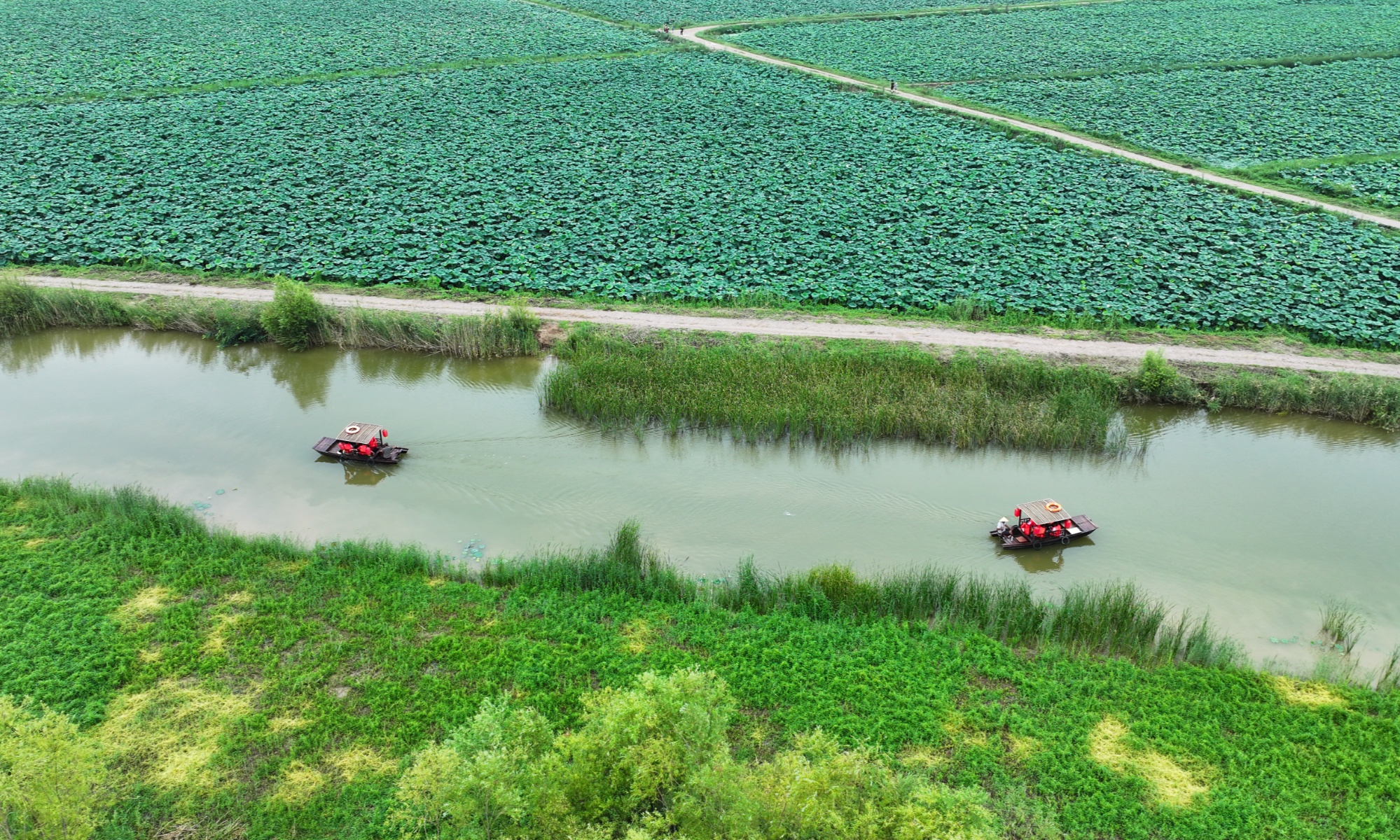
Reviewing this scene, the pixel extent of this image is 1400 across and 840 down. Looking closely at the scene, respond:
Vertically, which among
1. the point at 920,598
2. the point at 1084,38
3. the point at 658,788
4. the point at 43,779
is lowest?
the point at 658,788

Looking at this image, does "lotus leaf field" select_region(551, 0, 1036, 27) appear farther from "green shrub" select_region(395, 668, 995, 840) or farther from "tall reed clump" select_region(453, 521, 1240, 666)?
"green shrub" select_region(395, 668, 995, 840)

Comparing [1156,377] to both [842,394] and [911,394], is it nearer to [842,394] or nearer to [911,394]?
[911,394]

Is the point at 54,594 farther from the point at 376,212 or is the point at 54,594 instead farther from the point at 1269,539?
the point at 1269,539

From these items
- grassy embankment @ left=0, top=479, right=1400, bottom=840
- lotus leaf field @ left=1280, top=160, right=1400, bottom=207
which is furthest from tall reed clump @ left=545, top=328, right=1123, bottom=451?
lotus leaf field @ left=1280, top=160, right=1400, bottom=207

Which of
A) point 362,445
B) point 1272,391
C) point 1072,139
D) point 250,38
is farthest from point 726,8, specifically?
point 362,445

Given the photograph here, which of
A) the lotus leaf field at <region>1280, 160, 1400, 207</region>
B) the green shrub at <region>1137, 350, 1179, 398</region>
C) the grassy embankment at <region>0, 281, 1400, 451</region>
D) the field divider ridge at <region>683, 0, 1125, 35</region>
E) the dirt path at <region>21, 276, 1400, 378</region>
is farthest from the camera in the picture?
the field divider ridge at <region>683, 0, 1125, 35</region>
